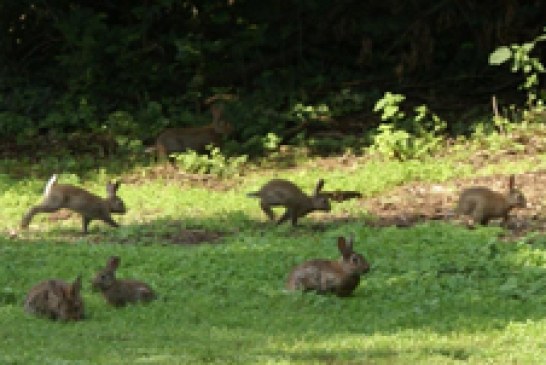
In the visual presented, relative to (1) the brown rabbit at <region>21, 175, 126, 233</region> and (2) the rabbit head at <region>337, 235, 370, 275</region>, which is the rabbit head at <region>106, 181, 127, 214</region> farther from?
(2) the rabbit head at <region>337, 235, 370, 275</region>

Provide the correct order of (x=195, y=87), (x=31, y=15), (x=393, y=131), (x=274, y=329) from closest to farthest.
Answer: (x=274, y=329), (x=393, y=131), (x=195, y=87), (x=31, y=15)

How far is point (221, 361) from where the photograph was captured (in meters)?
8.62

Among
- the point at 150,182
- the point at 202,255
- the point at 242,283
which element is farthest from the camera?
the point at 150,182

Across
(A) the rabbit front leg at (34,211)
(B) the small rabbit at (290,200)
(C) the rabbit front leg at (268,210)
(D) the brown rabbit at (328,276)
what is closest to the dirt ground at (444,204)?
(B) the small rabbit at (290,200)

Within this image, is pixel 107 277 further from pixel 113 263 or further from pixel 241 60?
pixel 241 60

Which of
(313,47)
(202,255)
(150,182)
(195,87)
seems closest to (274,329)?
(202,255)

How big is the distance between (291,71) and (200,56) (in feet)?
5.23

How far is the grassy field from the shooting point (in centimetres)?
910

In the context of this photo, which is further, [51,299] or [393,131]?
[393,131]

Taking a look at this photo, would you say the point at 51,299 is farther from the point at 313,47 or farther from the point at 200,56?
the point at 313,47

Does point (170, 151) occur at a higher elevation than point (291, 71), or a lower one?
lower

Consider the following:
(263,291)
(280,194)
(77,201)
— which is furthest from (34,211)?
(263,291)

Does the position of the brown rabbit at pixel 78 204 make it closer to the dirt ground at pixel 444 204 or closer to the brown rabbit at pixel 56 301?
the dirt ground at pixel 444 204

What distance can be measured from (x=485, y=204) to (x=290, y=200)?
2075 millimetres
